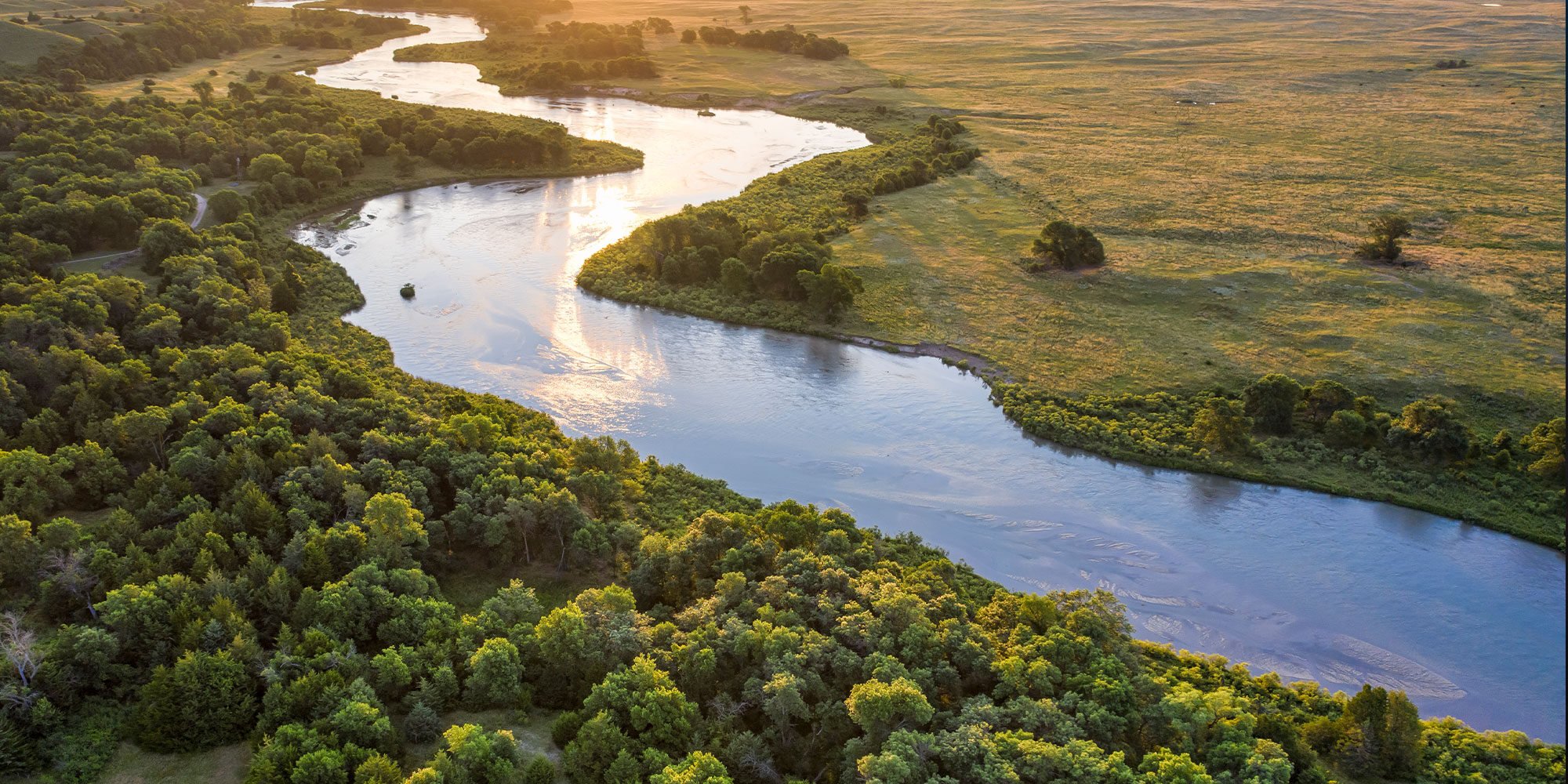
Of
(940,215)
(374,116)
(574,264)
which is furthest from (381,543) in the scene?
(374,116)

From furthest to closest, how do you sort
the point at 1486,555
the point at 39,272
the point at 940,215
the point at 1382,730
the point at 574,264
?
the point at 940,215, the point at 574,264, the point at 39,272, the point at 1486,555, the point at 1382,730

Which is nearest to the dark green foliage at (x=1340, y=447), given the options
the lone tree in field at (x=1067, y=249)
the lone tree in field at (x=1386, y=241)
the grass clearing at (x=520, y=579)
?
the lone tree in field at (x=1067, y=249)

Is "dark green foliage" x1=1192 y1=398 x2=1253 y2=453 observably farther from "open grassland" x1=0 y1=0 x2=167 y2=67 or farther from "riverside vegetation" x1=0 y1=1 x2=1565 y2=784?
"open grassland" x1=0 y1=0 x2=167 y2=67

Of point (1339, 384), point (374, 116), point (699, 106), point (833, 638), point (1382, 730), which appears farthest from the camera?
point (699, 106)

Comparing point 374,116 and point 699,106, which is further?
point 699,106

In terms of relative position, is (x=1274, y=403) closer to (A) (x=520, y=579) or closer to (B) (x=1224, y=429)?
(B) (x=1224, y=429)

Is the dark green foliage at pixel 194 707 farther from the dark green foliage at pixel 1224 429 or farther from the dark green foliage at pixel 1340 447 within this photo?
the dark green foliage at pixel 1224 429

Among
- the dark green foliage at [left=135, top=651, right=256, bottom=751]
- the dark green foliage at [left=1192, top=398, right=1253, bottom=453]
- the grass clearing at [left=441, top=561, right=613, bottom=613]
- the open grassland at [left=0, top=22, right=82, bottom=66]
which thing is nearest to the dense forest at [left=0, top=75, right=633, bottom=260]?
the open grassland at [left=0, top=22, right=82, bottom=66]

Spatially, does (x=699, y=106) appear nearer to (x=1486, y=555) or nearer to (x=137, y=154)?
(x=137, y=154)
